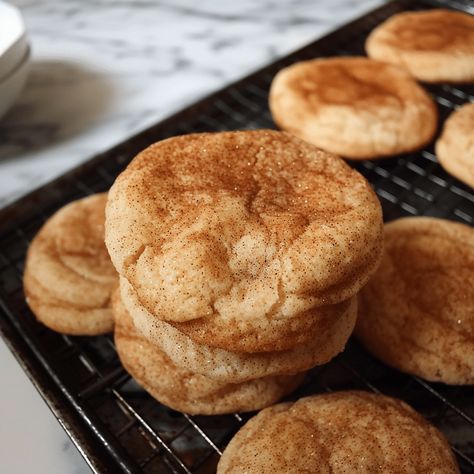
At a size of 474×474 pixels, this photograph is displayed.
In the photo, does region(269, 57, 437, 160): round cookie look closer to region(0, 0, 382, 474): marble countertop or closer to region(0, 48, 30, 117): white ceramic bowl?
region(0, 0, 382, 474): marble countertop

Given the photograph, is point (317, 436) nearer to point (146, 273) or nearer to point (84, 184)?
point (146, 273)

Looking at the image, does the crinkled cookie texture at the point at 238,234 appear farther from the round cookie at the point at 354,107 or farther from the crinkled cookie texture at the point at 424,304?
the round cookie at the point at 354,107

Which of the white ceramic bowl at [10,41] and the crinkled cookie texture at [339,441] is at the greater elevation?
the white ceramic bowl at [10,41]

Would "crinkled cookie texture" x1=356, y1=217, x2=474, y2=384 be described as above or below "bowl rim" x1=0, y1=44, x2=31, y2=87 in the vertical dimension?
below

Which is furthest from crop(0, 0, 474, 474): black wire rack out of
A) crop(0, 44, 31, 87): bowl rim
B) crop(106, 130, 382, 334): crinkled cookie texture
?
crop(0, 44, 31, 87): bowl rim

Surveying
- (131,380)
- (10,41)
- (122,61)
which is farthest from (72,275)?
(122,61)

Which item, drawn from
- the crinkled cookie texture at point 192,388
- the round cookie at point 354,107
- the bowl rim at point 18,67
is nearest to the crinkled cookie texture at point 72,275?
the crinkled cookie texture at point 192,388
